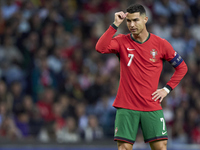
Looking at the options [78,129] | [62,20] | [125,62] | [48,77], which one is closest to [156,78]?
[125,62]

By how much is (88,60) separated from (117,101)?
640cm

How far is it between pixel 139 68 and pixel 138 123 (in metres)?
0.70

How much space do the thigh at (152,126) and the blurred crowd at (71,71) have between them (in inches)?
177

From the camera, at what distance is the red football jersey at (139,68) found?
577 centimetres

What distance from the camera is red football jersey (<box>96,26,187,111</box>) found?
5770 millimetres

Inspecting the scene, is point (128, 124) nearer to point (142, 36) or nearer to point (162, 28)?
point (142, 36)

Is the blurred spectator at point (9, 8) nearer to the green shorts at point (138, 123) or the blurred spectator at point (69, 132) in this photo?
the blurred spectator at point (69, 132)

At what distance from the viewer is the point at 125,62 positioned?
583cm

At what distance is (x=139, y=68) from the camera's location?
578cm

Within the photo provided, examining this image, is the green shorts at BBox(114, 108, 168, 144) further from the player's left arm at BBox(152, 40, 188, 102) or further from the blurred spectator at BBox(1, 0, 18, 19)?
the blurred spectator at BBox(1, 0, 18, 19)

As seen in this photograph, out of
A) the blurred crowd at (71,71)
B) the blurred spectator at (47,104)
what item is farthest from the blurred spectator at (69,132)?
the blurred spectator at (47,104)

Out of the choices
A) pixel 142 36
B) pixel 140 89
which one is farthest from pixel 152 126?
pixel 142 36

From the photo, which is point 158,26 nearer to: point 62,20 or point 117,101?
point 62,20

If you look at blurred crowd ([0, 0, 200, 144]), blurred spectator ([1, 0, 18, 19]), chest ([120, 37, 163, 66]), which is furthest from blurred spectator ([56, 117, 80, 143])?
chest ([120, 37, 163, 66])
